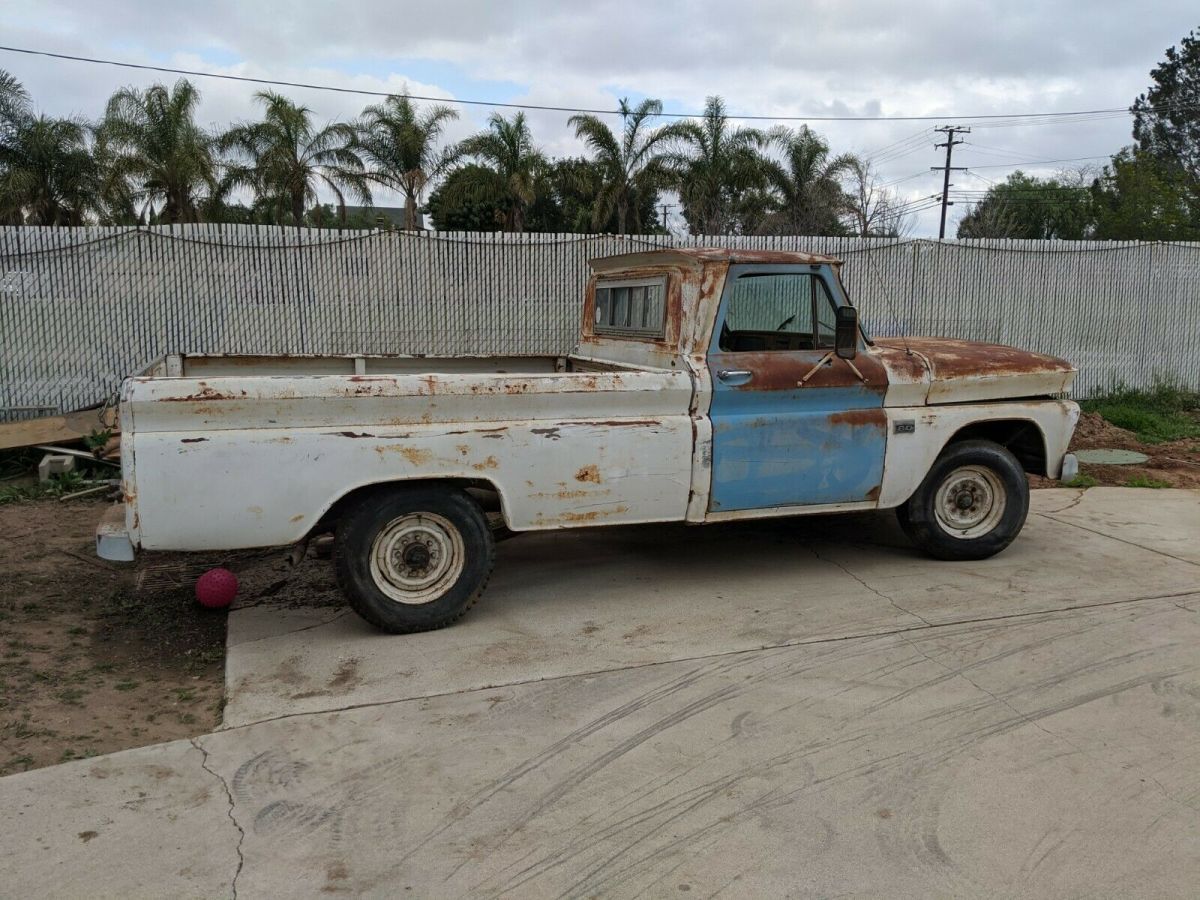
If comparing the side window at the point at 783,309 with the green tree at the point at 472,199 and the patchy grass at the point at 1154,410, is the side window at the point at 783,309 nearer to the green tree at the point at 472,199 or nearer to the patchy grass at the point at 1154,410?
the patchy grass at the point at 1154,410

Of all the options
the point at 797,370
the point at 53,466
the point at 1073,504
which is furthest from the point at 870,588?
the point at 53,466

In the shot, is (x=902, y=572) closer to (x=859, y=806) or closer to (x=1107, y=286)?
(x=859, y=806)

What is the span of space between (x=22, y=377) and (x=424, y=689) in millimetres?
6975

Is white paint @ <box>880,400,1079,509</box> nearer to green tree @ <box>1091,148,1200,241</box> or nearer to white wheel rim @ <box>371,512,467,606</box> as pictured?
white wheel rim @ <box>371,512,467,606</box>

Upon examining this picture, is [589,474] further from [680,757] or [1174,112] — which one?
[1174,112]

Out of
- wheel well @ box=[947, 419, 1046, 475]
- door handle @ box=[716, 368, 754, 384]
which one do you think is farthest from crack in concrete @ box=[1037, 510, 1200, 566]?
door handle @ box=[716, 368, 754, 384]

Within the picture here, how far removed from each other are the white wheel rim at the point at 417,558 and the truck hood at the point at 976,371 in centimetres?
278

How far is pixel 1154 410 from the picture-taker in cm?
1234

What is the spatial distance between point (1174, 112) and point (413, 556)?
50689mm

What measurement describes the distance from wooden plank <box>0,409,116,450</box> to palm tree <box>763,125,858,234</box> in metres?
21.5

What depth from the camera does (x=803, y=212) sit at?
28.4m

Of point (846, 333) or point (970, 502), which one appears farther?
point (970, 502)

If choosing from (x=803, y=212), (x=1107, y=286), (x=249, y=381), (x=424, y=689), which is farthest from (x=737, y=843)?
(x=803, y=212)

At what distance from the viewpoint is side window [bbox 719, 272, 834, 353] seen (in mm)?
5602
